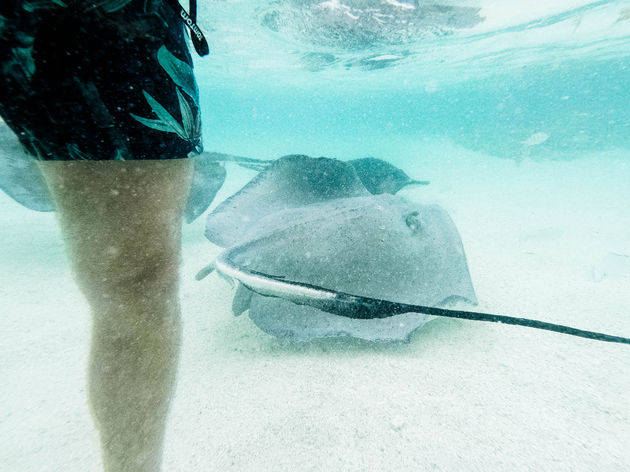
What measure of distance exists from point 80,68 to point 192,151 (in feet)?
1.18

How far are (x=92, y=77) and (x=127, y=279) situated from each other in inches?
24.3

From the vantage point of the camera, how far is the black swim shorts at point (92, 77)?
69 cm

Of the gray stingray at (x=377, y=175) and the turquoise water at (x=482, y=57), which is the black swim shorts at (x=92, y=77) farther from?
the turquoise water at (x=482, y=57)

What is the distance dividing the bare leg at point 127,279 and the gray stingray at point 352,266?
986mm

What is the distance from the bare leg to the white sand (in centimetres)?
84

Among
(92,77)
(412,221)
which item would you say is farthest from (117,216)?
(412,221)

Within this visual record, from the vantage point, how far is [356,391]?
2145 mm

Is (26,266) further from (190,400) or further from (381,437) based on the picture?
(381,437)

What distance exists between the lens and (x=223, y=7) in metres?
11.4

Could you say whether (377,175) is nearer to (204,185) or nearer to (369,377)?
(204,185)

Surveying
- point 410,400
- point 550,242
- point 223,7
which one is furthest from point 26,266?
point 223,7

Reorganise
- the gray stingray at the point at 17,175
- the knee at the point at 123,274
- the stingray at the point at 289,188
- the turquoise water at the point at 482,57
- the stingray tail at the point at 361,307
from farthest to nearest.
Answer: the turquoise water at the point at 482,57
the gray stingray at the point at 17,175
the stingray at the point at 289,188
the knee at the point at 123,274
the stingray tail at the point at 361,307

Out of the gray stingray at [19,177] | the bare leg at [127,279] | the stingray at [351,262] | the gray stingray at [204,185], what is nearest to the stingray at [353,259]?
the stingray at [351,262]

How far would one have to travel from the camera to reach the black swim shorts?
69 cm
